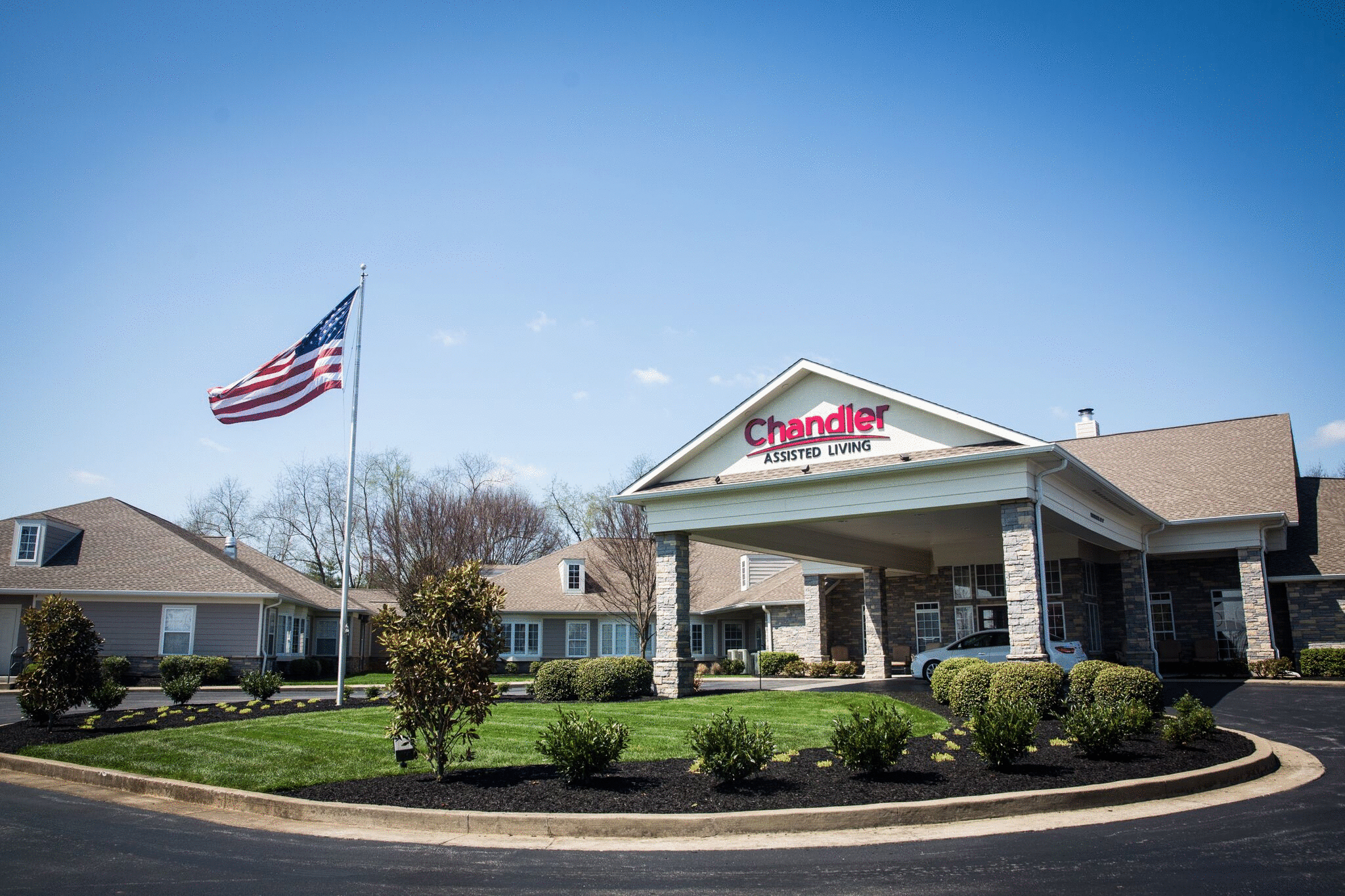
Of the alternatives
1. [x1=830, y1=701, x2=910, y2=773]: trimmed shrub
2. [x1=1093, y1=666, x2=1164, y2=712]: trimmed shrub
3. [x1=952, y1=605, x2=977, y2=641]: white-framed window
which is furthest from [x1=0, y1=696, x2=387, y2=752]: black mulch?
[x1=952, y1=605, x2=977, y2=641]: white-framed window

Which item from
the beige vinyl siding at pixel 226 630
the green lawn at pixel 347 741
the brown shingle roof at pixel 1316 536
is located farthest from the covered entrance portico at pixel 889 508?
the beige vinyl siding at pixel 226 630

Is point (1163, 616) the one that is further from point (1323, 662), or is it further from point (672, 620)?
point (672, 620)

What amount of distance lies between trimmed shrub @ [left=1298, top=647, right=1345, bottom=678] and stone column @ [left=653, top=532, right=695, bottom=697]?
16.9 m

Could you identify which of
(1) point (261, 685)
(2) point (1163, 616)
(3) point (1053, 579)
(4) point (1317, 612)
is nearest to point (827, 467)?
(3) point (1053, 579)

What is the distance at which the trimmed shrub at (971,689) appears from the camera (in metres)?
15.1

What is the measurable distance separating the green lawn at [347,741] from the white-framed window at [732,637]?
2292cm

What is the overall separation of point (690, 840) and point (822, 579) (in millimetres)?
26314

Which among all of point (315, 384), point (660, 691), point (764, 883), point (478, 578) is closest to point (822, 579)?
point (660, 691)

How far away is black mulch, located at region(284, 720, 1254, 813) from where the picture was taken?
9008 millimetres

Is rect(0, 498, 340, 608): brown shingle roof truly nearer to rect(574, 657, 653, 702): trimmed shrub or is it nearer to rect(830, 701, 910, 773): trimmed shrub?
rect(574, 657, 653, 702): trimmed shrub

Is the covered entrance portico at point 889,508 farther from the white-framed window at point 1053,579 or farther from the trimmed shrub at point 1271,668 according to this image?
the trimmed shrub at point 1271,668

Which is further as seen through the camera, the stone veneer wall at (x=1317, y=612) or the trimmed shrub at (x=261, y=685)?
the stone veneer wall at (x=1317, y=612)

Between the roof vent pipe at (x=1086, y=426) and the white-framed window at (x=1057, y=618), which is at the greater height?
the roof vent pipe at (x=1086, y=426)

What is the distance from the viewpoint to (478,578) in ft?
33.9
